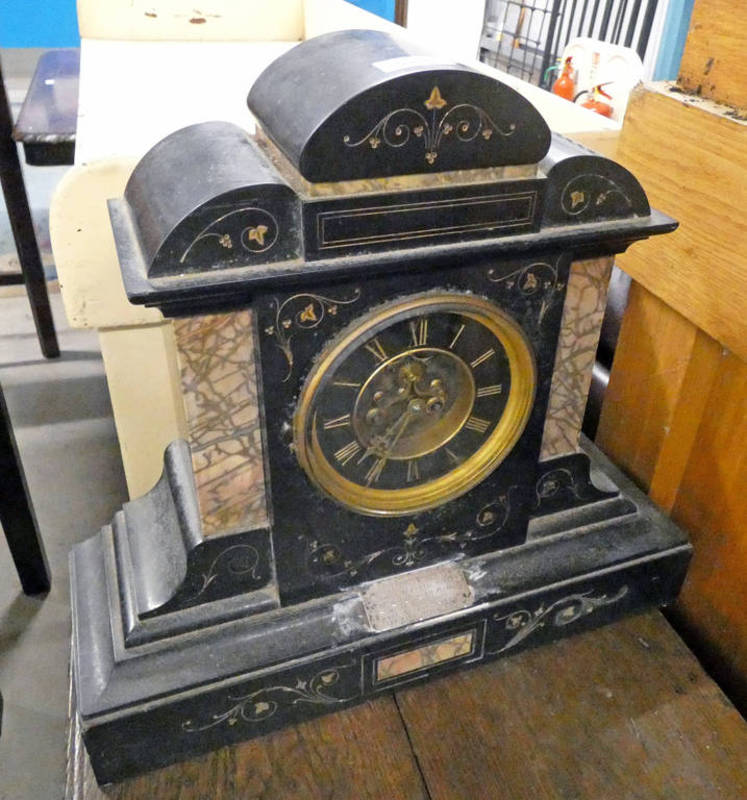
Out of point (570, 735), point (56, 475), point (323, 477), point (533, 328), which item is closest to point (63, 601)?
point (56, 475)

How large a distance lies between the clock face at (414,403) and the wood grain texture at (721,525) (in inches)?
13.5

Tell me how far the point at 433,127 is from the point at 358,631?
1.98ft

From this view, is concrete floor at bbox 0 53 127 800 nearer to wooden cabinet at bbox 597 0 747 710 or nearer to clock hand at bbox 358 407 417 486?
clock hand at bbox 358 407 417 486

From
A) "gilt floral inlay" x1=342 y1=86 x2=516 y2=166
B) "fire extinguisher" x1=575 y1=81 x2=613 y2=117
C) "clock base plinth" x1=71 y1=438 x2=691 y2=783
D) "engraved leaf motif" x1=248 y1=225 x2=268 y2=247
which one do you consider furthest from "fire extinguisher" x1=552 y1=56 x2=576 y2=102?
"engraved leaf motif" x1=248 y1=225 x2=268 y2=247

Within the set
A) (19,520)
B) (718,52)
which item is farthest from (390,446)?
(19,520)

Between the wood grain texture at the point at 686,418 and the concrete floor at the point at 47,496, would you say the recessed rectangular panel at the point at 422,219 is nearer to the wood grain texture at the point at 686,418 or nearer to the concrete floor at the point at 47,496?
the wood grain texture at the point at 686,418

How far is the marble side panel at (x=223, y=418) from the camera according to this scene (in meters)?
0.79

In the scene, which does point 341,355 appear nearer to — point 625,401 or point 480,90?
point 480,90

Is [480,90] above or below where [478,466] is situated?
above

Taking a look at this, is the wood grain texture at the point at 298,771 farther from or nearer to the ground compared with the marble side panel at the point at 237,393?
nearer to the ground

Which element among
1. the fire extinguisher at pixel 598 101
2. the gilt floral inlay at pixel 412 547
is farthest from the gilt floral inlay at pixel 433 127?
the fire extinguisher at pixel 598 101

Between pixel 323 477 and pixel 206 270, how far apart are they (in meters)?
0.30

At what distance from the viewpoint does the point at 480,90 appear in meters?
0.73

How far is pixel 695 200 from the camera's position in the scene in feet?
3.39
